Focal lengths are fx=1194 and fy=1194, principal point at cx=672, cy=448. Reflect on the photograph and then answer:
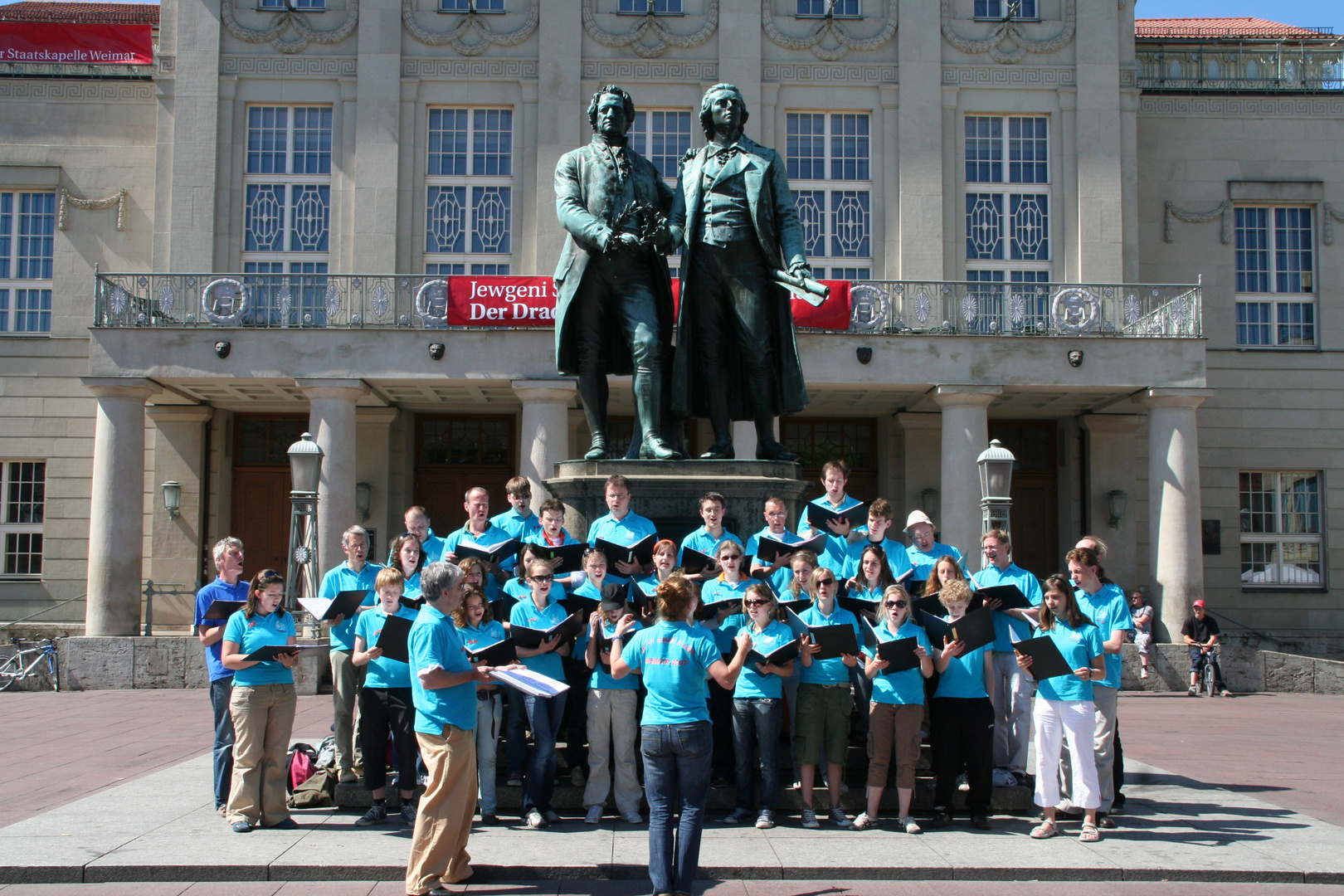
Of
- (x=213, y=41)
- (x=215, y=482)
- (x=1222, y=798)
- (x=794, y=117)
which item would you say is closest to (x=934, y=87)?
(x=794, y=117)

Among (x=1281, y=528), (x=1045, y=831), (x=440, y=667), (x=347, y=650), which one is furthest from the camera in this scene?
(x=1281, y=528)

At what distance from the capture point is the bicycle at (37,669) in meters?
19.9

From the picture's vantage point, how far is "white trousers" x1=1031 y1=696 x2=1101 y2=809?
301 inches

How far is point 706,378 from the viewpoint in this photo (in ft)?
30.7

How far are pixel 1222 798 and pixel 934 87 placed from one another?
2167cm

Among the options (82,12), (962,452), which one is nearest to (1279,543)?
(962,452)

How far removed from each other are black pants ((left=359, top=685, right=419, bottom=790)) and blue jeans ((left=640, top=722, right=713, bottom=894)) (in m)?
2.47

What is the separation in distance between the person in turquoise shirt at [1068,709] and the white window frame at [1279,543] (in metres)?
23.0

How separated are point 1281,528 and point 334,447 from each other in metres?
21.9

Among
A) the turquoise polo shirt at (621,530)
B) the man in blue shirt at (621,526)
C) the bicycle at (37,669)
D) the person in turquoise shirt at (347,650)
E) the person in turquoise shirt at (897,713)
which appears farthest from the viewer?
the bicycle at (37,669)

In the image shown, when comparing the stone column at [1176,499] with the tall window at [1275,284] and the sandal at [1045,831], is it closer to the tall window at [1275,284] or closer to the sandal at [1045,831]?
the tall window at [1275,284]

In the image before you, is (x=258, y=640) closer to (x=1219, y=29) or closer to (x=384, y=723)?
(x=384, y=723)

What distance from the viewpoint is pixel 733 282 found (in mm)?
9156

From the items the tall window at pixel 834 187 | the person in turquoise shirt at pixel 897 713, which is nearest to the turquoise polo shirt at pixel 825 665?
the person in turquoise shirt at pixel 897 713
